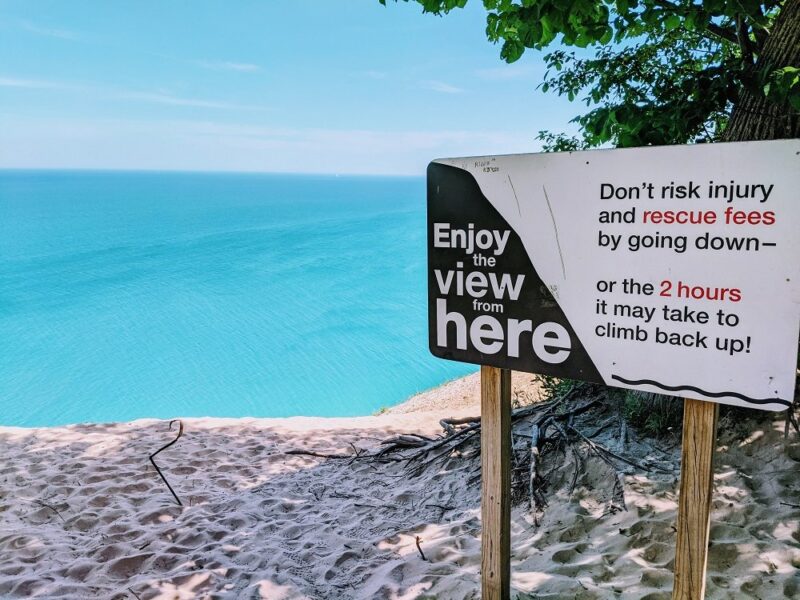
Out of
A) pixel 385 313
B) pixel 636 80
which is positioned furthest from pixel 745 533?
pixel 385 313

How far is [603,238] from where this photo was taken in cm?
179

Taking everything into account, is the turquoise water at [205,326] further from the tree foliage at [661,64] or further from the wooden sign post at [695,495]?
the wooden sign post at [695,495]

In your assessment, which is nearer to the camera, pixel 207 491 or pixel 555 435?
pixel 555 435

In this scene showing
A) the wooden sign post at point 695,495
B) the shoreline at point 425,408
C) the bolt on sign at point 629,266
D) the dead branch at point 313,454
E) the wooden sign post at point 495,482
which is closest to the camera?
the bolt on sign at point 629,266

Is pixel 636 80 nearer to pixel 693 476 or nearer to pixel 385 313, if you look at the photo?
pixel 693 476

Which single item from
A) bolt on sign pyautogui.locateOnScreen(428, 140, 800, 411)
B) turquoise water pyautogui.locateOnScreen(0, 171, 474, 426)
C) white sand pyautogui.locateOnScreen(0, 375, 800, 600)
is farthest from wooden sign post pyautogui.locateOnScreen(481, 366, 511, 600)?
turquoise water pyautogui.locateOnScreen(0, 171, 474, 426)

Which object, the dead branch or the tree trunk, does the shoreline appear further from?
the tree trunk

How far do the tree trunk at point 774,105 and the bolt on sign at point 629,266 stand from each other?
7.50 ft

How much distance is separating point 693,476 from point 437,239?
120cm

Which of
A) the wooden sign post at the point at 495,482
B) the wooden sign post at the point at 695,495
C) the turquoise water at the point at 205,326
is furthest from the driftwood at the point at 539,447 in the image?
the turquoise water at the point at 205,326

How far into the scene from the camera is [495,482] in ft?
7.42

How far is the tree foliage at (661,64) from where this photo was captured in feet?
10.6

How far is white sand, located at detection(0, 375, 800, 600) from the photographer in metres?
2.79

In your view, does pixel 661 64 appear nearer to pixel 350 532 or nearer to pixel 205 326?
pixel 350 532
